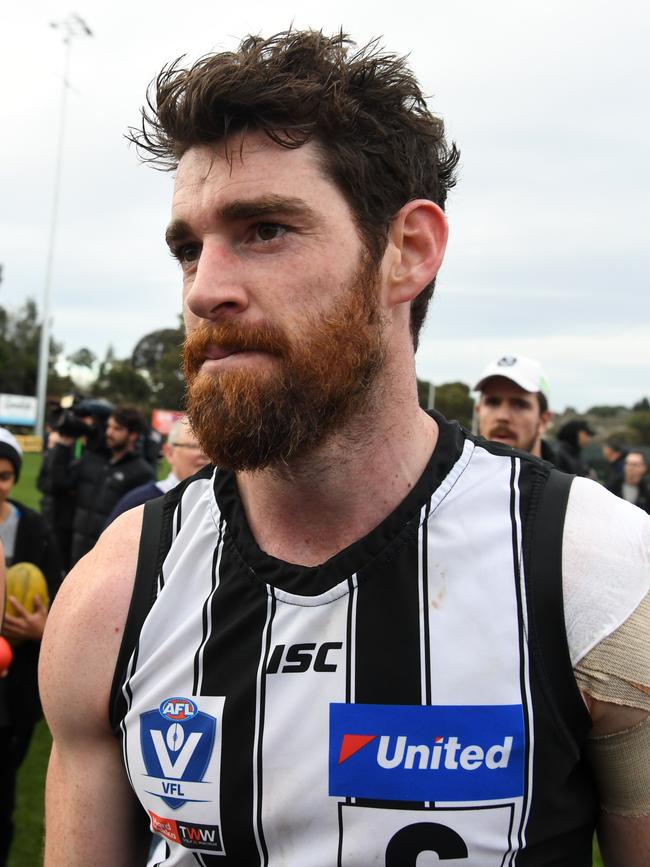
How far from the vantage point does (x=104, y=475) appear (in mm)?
6938

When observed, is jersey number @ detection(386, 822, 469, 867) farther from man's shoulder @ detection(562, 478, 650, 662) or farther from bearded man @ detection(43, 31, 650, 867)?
man's shoulder @ detection(562, 478, 650, 662)

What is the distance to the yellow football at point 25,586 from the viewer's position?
396 centimetres

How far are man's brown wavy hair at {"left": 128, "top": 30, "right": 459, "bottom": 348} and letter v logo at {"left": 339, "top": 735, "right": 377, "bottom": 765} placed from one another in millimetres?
890

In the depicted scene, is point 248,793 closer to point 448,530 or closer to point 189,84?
point 448,530

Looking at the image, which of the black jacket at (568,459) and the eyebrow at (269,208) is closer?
the eyebrow at (269,208)

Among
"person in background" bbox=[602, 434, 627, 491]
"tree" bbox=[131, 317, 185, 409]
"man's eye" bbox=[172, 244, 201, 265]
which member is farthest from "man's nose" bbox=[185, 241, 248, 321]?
"tree" bbox=[131, 317, 185, 409]

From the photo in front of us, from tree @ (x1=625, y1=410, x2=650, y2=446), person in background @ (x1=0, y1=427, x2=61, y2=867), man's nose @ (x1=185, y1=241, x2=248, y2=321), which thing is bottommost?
person in background @ (x1=0, y1=427, x2=61, y2=867)

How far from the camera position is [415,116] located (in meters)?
1.79

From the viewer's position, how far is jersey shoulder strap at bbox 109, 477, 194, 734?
159 centimetres

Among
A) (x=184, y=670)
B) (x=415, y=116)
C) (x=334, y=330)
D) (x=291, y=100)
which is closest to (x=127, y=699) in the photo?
(x=184, y=670)

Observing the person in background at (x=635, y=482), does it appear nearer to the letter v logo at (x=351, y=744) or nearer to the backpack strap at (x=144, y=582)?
the backpack strap at (x=144, y=582)

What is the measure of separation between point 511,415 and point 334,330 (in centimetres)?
321

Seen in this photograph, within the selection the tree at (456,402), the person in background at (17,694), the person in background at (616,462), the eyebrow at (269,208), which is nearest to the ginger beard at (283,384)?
the eyebrow at (269,208)

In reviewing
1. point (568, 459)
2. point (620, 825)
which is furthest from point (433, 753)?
point (568, 459)
